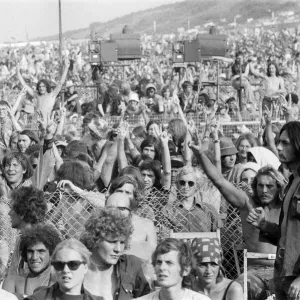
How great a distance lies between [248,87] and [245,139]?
755cm

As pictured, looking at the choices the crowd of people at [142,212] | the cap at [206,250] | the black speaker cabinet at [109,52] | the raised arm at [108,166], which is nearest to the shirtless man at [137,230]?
the crowd of people at [142,212]

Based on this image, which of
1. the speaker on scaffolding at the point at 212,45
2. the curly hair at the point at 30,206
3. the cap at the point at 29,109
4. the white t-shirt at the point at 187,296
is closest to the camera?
the white t-shirt at the point at 187,296

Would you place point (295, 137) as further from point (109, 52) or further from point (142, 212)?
point (109, 52)

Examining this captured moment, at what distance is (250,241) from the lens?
717cm

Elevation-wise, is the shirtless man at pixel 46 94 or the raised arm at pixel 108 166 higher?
the shirtless man at pixel 46 94

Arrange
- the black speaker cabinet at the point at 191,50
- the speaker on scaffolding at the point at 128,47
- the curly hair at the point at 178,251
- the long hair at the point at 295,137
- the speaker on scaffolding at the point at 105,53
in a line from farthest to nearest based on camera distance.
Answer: the speaker on scaffolding at the point at 128,47
the speaker on scaffolding at the point at 105,53
the black speaker cabinet at the point at 191,50
the curly hair at the point at 178,251
the long hair at the point at 295,137

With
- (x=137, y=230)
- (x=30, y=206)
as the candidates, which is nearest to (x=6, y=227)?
(x=30, y=206)

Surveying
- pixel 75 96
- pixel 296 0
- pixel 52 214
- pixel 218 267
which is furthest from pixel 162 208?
pixel 296 0

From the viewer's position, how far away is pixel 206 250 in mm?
6602

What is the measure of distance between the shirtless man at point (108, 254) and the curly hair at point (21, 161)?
100 inches

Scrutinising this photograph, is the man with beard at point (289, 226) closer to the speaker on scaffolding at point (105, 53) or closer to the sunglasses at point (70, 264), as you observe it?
the sunglasses at point (70, 264)

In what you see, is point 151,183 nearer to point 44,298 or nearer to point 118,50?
point 44,298

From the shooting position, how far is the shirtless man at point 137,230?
274 inches

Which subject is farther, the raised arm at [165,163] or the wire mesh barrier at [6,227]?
the raised arm at [165,163]
